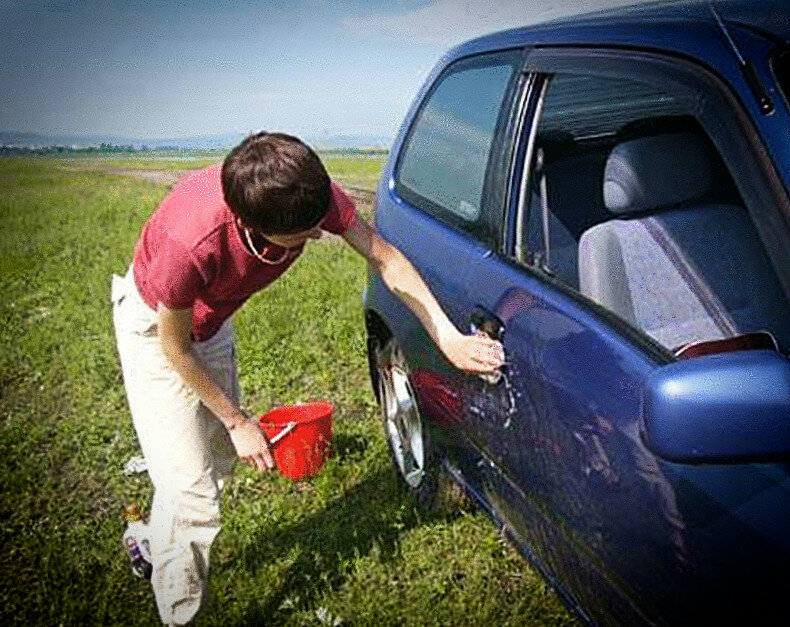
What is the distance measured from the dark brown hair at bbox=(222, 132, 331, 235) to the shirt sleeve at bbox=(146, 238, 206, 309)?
0.80 feet

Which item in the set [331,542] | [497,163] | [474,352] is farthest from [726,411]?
[331,542]

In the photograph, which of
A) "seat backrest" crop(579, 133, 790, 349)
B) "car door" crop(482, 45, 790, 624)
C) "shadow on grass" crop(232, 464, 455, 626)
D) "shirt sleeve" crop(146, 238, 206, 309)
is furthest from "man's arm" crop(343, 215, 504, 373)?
"shadow on grass" crop(232, 464, 455, 626)

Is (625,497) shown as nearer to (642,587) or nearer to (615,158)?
(642,587)

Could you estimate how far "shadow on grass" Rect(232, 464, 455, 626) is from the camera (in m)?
2.84

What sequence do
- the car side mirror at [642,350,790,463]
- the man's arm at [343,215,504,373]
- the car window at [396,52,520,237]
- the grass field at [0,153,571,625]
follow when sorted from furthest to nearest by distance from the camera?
the grass field at [0,153,571,625] → the car window at [396,52,520,237] → the man's arm at [343,215,504,373] → the car side mirror at [642,350,790,463]

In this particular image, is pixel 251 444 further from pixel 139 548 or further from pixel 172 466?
pixel 139 548

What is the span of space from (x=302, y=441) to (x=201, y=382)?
1.34m

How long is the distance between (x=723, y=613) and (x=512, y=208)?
120 cm

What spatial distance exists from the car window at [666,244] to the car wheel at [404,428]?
0.98m

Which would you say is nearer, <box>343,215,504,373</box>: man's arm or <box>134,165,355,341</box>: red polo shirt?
<box>134,165,355,341</box>: red polo shirt

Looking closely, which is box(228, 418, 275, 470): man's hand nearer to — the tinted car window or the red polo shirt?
the red polo shirt

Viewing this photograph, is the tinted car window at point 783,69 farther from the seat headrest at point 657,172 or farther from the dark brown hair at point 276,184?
the dark brown hair at point 276,184

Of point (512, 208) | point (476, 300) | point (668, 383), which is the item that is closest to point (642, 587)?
point (668, 383)

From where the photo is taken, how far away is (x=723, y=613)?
1.39 metres
